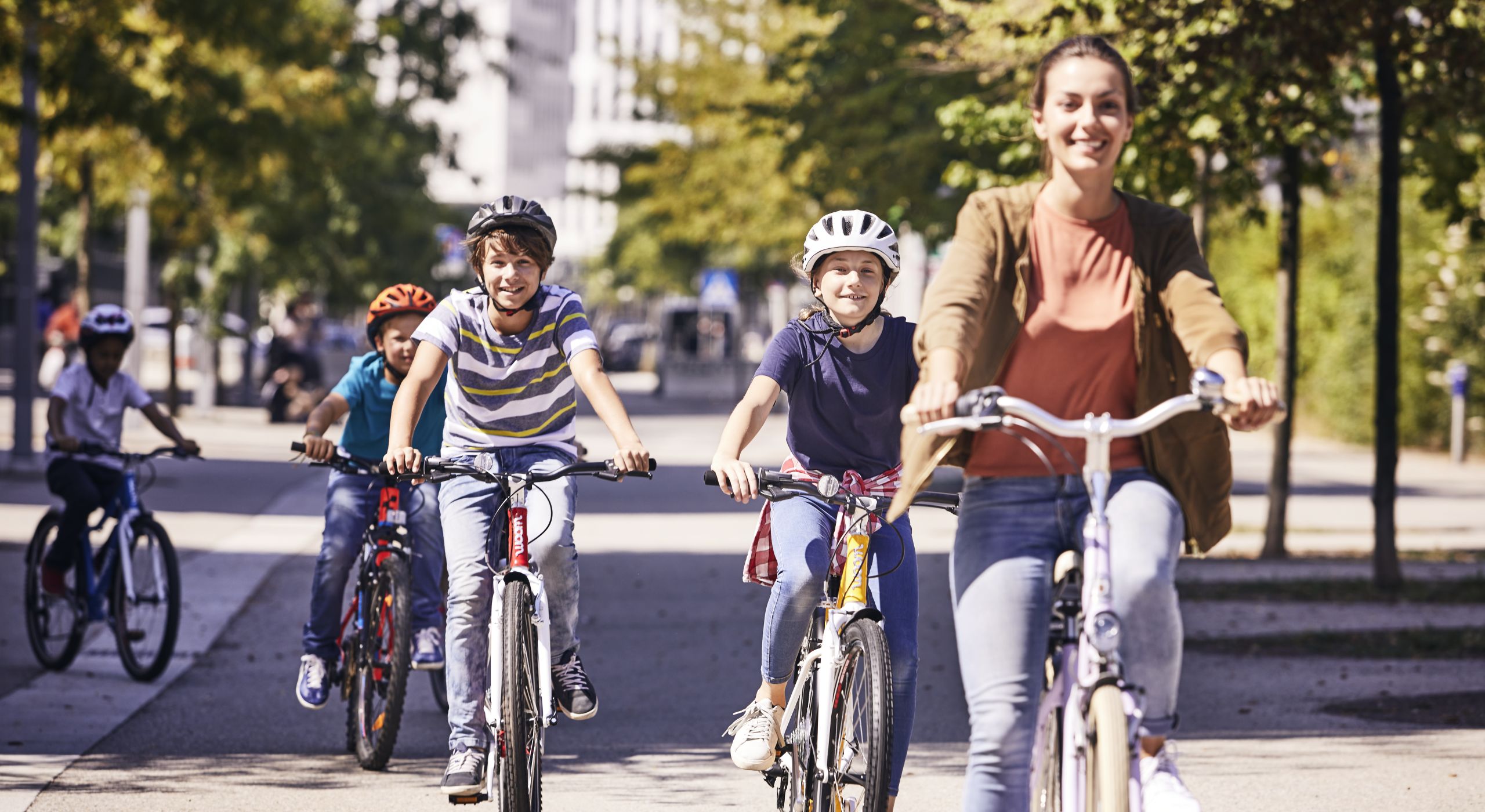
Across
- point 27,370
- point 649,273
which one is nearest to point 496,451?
point 27,370

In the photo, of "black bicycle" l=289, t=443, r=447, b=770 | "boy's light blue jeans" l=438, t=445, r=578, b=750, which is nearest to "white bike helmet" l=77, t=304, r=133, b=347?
"black bicycle" l=289, t=443, r=447, b=770

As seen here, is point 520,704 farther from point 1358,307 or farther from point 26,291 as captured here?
point 1358,307

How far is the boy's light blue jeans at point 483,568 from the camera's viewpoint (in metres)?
5.41

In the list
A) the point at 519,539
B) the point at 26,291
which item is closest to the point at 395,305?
the point at 519,539

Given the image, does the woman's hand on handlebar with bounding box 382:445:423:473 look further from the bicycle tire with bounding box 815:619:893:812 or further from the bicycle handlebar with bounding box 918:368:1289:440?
the bicycle handlebar with bounding box 918:368:1289:440

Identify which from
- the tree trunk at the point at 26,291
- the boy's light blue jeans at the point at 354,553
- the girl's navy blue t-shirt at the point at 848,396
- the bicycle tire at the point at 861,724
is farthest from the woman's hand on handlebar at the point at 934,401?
the tree trunk at the point at 26,291

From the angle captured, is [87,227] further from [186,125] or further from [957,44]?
[957,44]

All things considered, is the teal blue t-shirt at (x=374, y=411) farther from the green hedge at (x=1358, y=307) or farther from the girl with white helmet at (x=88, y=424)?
the green hedge at (x=1358, y=307)

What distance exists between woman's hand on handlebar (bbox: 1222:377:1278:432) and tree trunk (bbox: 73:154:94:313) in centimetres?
1955

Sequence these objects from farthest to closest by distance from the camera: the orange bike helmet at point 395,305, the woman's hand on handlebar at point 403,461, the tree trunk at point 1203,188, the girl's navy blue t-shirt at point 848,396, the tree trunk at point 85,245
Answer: the tree trunk at point 85,245
the tree trunk at point 1203,188
the orange bike helmet at point 395,305
the woman's hand on handlebar at point 403,461
the girl's navy blue t-shirt at point 848,396

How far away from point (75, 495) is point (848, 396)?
4.77 metres

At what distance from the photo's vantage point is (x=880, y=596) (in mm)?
4969

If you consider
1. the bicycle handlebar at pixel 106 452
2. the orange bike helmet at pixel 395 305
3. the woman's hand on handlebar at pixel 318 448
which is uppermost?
the orange bike helmet at pixel 395 305

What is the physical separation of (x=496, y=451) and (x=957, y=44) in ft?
25.6
